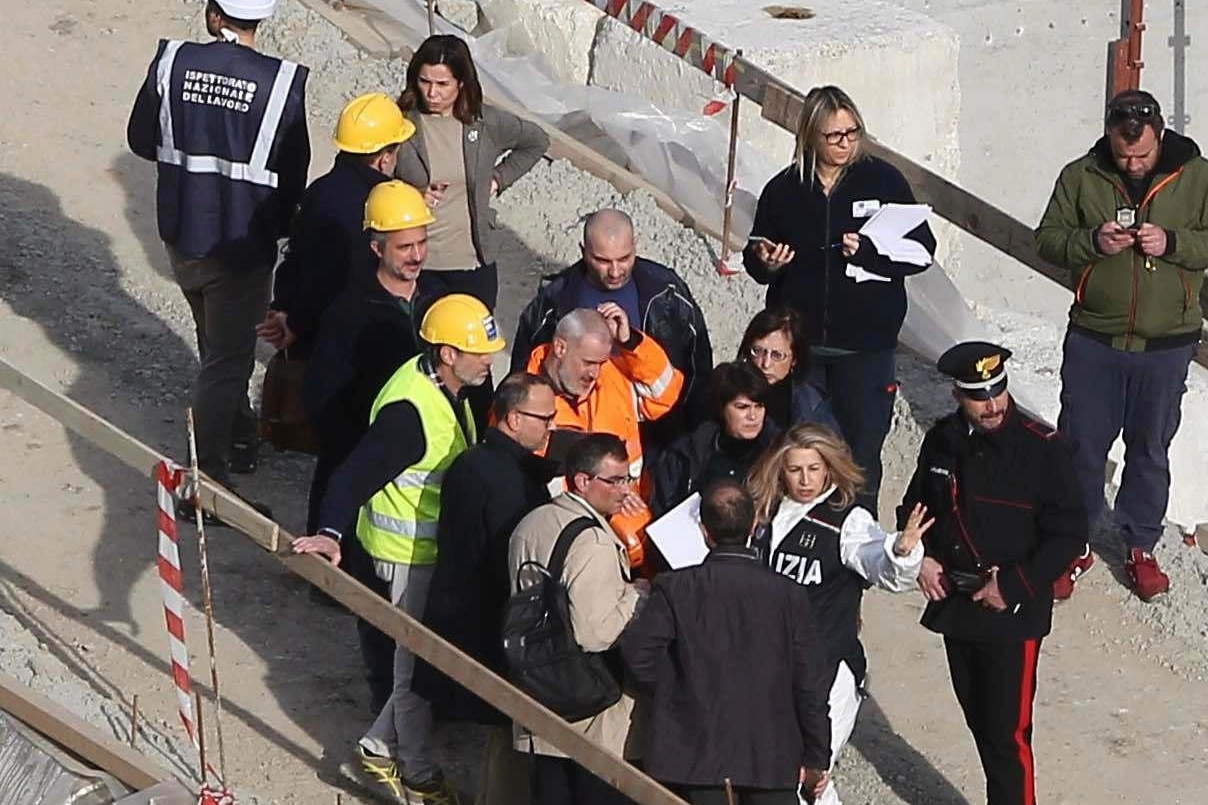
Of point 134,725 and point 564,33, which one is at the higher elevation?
point 134,725

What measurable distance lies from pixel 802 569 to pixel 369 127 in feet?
7.31

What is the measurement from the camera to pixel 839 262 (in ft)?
24.1

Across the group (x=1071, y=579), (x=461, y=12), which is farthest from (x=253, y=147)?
(x=461, y=12)

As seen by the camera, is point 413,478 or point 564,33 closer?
point 413,478

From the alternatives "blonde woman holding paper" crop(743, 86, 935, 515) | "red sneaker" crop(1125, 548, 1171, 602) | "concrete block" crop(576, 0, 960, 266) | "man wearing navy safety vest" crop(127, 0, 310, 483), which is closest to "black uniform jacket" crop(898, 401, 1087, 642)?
"blonde woman holding paper" crop(743, 86, 935, 515)

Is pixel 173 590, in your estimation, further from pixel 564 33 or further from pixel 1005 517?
pixel 564 33

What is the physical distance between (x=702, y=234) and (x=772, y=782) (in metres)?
5.21

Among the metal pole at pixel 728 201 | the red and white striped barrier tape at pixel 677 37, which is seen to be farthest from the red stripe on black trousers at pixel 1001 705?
the red and white striped barrier tape at pixel 677 37

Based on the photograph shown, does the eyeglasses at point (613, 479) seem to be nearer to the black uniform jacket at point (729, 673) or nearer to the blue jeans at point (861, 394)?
the black uniform jacket at point (729, 673)

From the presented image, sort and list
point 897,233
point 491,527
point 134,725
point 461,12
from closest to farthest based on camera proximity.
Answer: point 491,527 → point 134,725 → point 897,233 → point 461,12

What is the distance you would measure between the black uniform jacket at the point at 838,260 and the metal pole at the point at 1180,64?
8.71 meters

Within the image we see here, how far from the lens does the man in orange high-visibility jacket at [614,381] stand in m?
6.39

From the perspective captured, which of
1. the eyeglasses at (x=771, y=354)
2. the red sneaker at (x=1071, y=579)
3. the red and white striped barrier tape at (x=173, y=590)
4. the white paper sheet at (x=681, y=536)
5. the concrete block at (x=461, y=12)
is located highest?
the eyeglasses at (x=771, y=354)

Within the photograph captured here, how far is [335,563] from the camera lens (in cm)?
599
